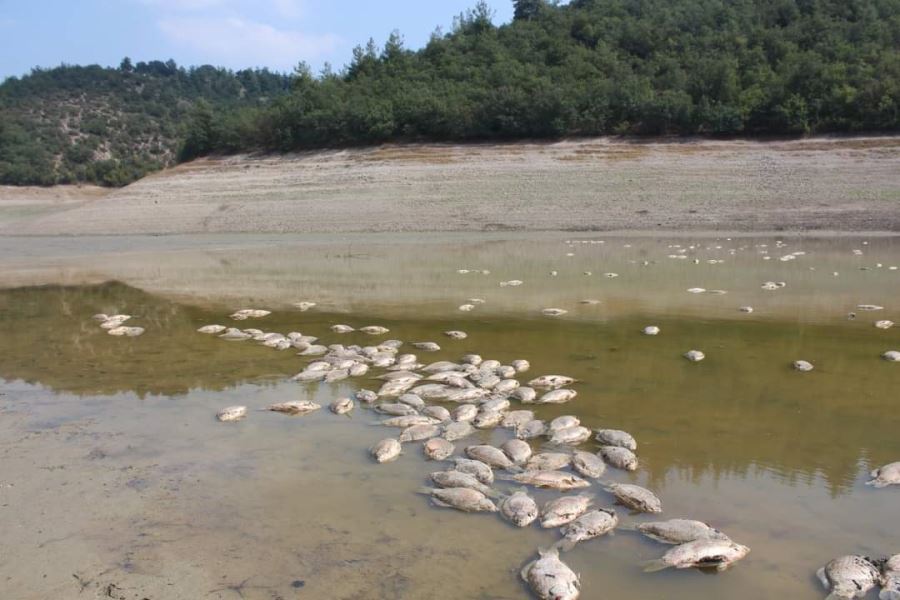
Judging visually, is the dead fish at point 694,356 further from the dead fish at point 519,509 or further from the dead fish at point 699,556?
the dead fish at point 699,556

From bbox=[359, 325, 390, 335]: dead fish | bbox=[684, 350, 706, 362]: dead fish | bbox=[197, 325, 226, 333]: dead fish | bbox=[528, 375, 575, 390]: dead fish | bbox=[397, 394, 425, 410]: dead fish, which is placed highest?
bbox=[397, 394, 425, 410]: dead fish

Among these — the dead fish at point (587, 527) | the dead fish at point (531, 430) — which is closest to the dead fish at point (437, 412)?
the dead fish at point (531, 430)

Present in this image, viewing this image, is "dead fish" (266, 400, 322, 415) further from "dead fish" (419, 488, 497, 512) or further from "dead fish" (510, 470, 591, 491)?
"dead fish" (510, 470, 591, 491)

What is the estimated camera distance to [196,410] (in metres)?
7.44

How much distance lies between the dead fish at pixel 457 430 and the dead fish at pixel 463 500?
1.12m

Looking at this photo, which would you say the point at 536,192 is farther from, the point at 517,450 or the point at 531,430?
→ the point at 517,450

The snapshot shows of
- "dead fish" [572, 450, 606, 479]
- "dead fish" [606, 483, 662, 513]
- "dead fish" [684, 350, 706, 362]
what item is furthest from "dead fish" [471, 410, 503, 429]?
"dead fish" [684, 350, 706, 362]

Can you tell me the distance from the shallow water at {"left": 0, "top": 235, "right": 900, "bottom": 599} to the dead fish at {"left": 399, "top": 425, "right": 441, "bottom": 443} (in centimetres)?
29

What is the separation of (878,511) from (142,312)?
41.9 feet

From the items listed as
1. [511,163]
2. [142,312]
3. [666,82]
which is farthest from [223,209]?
[666,82]

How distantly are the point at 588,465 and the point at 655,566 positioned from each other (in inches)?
54.4

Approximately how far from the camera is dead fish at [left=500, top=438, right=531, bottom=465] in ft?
18.7

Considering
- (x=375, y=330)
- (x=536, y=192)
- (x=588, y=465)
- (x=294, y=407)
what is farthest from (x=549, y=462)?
(x=536, y=192)

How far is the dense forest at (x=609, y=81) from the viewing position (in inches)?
1433
